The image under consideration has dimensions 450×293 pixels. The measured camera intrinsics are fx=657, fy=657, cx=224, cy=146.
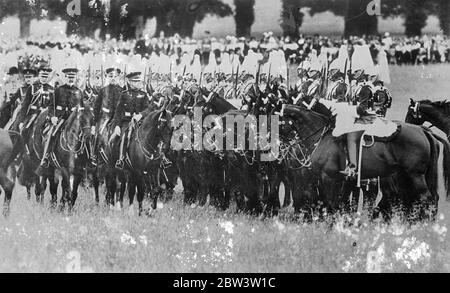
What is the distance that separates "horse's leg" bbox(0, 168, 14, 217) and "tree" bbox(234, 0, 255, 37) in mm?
2696

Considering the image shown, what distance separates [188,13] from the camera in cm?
648

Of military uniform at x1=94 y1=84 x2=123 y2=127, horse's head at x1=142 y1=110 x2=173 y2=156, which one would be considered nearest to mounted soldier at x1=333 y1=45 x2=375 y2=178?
horse's head at x1=142 y1=110 x2=173 y2=156

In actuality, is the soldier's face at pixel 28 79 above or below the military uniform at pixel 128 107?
above

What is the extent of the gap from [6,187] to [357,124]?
3.49 metres

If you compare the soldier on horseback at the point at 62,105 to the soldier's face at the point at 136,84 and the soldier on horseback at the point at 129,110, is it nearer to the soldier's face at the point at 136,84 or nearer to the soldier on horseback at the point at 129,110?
the soldier on horseback at the point at 129,110

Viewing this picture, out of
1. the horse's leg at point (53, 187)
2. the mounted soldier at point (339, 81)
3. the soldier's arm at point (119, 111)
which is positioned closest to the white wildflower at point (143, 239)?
the horse's leg at point (53, 187)

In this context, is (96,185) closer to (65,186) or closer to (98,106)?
(65,186)

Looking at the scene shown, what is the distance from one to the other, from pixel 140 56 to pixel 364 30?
2213mm

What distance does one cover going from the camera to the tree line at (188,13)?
6344mm

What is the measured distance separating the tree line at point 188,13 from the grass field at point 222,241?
1.80ft

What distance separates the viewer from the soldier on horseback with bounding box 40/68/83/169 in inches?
258

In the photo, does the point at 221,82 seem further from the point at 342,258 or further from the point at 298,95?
the point at 342,258
